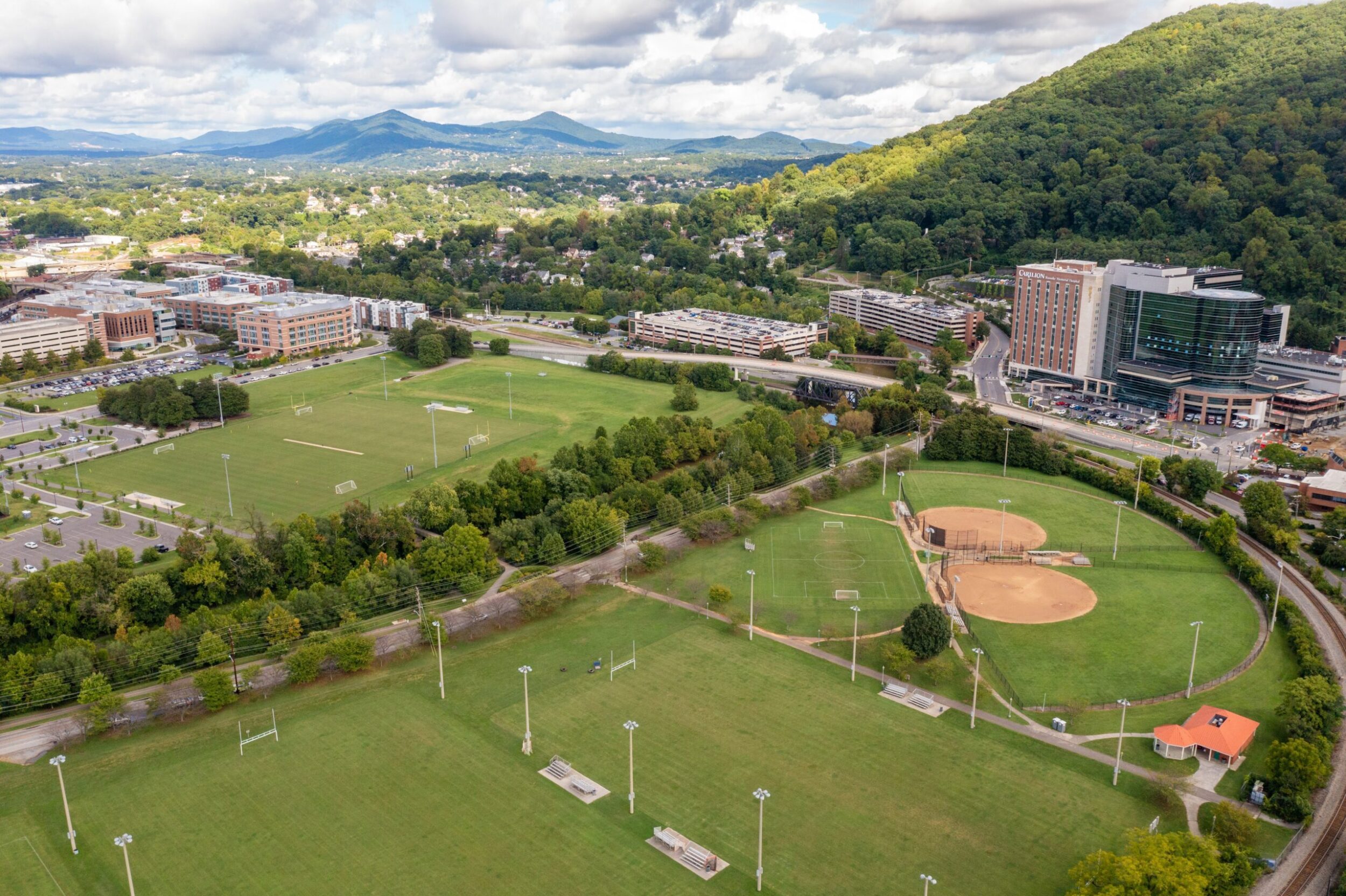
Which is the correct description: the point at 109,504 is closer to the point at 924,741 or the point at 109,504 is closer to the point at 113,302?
the point at 924,741

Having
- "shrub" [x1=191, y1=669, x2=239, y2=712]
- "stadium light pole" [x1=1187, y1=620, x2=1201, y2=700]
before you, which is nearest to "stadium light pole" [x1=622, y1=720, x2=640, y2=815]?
"shrub" [x1=191, y1=669, x2=239, y2=712]

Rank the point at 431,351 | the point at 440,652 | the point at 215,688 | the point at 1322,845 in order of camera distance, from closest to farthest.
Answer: the point at 1322,845 → the point at 215,688 → the point at 440,652 → the point at 431,351

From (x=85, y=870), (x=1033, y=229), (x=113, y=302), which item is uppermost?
(x=1033, y=229)

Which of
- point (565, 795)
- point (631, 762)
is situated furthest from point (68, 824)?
point (631, 762)

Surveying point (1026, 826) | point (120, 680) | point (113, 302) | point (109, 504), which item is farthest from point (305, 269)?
point (1026, 826)

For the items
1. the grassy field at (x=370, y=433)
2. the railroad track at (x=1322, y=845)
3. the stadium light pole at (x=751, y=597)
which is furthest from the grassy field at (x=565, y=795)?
the grassy field at (x=370, y=433)

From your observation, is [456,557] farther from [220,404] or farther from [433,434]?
[220,404]
